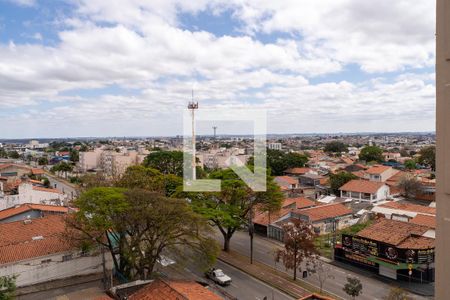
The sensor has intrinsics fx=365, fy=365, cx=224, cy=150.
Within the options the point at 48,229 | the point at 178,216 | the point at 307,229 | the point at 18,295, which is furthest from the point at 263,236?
the point at 18,295

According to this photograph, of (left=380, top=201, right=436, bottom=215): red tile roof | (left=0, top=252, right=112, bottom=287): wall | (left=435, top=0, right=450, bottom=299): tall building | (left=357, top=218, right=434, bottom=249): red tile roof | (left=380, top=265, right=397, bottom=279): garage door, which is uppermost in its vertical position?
(left=435, top=0, right=450, bottom=299): tall building

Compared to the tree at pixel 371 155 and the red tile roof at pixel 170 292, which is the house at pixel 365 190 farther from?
the tree at pixel 371 155

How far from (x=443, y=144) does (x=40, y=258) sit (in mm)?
21399

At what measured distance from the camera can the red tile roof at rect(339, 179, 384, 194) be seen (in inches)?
1586

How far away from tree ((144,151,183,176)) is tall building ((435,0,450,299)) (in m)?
42.3

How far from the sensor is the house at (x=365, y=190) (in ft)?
132

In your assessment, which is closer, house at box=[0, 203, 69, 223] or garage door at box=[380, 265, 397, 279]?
garage door at box=[380, 265, 397, 279]

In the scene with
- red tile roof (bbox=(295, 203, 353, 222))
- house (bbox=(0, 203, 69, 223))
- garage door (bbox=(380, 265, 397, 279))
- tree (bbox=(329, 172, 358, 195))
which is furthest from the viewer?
tree (bbox=(329, 172, 358, 195))

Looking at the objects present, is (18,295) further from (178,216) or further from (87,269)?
(178,216)

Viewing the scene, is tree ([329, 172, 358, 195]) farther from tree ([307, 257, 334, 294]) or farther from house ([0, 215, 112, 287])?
house ([0, 215, 112, 287])

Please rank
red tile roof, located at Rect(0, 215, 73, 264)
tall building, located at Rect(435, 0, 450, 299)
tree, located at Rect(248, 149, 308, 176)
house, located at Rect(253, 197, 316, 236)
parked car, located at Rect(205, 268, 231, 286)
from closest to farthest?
tall building, located at Rect(435, 0, 450, 299), red tile roof, located at Rect(0, 215, 73, 264), parked car, located at Rect(205, 268, 231, 286), house, located at Rect(253, 197, 316, 236), tree, located at Rect(248, 149, 308, 176)

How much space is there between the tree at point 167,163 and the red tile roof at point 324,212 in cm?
1849

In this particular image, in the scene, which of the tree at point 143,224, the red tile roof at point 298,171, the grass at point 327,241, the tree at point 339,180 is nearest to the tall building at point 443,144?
the tree at point 143,224

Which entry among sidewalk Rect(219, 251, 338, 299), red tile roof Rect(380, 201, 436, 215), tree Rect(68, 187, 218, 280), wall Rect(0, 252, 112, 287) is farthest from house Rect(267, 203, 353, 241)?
wall Rect(0, 252, 112, 287)
